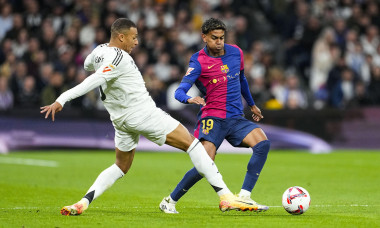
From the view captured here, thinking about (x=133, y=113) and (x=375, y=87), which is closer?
(x=133, y=113)

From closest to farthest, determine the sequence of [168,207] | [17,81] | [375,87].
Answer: [168,207] < [17,81] < [375,87]

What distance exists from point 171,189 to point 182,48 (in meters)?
10.6

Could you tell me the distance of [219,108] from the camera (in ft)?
31.3

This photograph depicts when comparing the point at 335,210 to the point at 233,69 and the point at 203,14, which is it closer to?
the point at 233,69

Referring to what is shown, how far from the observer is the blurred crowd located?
21.2 metres

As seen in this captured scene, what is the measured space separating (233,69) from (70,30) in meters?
13.3

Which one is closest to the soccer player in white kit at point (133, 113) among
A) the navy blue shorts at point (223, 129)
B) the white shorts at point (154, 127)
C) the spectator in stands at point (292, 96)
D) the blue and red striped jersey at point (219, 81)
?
the white shorts at point (154, 127)

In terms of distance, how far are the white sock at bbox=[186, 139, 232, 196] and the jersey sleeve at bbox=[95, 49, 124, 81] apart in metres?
1.17

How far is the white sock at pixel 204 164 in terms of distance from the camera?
8.75 metres

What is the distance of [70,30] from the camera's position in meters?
22.1

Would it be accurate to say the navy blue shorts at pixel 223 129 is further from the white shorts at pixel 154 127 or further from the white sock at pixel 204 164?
the white shorts at pixel 154 127

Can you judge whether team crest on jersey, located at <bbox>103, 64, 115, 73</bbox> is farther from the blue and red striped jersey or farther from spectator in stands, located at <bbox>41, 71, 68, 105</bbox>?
spectator in stands, located at <bbox>41, 71, 68, 105</bbox>

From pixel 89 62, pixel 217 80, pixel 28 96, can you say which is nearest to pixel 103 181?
pixel 89 62

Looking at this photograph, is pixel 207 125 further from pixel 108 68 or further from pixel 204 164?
pixel 108 68
